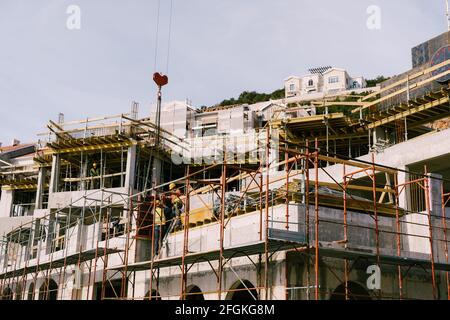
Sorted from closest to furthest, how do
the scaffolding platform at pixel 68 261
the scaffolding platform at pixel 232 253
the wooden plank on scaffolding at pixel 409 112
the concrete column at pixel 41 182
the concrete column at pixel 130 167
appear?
the scaffolding platform at pixel 232 253 < the scaffolding platform at pixel 68 261 < the wooden plank on scaffolding at pixel 409 112 < the concrete column at pixel 130 167 < the concrete column at pixel 41 182

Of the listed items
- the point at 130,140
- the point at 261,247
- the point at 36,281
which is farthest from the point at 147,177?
the point at 261,247

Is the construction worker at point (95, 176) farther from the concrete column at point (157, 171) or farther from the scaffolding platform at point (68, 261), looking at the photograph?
the scaffolding platform at point (68, 261)

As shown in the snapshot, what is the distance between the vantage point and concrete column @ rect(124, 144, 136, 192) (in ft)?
141

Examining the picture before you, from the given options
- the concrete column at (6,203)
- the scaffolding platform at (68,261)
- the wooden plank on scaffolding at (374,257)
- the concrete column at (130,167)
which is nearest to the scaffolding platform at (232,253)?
the wooden plank on scaffolding at (374,257)

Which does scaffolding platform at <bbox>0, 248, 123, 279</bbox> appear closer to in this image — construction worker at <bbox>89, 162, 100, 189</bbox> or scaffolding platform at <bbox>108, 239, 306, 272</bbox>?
scaffolding platform at <bbox>108, 239, 306, 272</bbox>

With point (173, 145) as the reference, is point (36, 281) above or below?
below

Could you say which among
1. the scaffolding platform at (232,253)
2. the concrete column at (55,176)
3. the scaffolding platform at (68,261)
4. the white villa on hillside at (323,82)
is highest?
the white villa on hillside at (323,82)

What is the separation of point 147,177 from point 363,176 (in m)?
19.2

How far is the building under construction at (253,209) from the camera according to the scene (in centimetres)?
1652

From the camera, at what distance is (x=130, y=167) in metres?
43.0

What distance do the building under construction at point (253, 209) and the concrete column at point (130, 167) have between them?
0.29 feet

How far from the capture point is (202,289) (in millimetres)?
19203

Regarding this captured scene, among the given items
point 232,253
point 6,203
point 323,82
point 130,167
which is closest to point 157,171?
point 130,167
